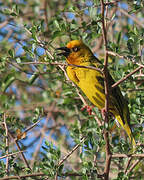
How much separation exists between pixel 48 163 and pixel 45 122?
2.47 m

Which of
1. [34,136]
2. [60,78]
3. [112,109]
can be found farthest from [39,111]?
[34,136]

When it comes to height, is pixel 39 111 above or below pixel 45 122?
above

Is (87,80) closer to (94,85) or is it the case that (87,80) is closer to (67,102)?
(94,85)

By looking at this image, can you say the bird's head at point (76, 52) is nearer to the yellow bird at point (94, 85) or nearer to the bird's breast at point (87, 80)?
the yellow bird at point (94, 85)

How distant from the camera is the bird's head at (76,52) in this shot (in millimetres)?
4273

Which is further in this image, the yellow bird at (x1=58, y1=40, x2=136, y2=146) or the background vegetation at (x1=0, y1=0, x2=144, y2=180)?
the yellow bird at (x1=58, y1=40, x2=136, y2=146)

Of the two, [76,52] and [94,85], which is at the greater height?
[76,52]

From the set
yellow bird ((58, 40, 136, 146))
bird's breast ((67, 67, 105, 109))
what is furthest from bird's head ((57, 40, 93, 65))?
bird's breast ((67, 67, 105, 109))

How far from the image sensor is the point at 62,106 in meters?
4.67

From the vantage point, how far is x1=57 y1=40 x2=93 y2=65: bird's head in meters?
4.27

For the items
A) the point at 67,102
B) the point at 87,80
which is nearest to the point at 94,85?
the point at 87,80

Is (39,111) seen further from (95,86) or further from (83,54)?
(83,54)

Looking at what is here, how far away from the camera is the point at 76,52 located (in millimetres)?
4359

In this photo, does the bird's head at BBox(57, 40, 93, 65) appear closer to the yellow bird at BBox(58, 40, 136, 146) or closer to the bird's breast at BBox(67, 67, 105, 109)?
the yellow bird at BBox(58, 40, 136, 146)
